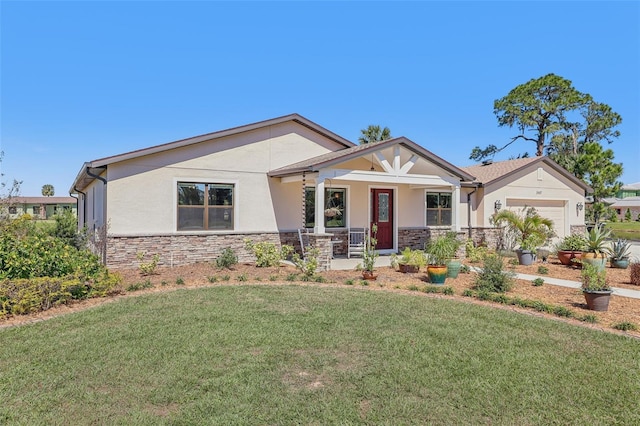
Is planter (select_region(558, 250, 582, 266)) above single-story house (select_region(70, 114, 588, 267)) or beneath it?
beneath

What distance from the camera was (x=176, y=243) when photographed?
37.1ft

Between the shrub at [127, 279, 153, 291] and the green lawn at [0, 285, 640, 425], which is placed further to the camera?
the shrub at [127, 279, 153, 291]

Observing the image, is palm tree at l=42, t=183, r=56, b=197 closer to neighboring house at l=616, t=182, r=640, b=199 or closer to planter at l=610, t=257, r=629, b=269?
planter at l=610, t=257, r=629, b=269

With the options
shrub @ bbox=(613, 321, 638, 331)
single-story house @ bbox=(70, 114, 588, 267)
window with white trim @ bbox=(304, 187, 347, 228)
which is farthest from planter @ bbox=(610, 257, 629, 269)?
window with white trim @ bbox=(304, 187, 347, 228)

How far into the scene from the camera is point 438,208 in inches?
635

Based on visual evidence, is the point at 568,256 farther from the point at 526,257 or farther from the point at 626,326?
the point at 626,326

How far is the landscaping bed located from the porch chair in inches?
81.9

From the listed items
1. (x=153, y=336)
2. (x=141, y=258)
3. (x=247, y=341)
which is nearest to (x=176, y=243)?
(x=141, y=258)

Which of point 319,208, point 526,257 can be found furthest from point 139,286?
point 526,257

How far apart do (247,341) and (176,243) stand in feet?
24.0

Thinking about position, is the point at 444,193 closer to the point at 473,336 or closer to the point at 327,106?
Answer: the point at 327,106

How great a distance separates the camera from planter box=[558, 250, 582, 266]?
12261mm

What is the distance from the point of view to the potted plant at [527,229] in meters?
12.9

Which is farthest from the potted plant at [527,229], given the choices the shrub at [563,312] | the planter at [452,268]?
the shrub at [563,312]
